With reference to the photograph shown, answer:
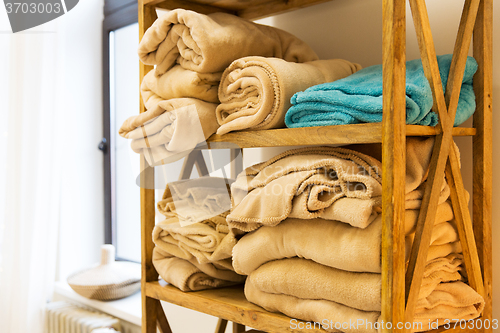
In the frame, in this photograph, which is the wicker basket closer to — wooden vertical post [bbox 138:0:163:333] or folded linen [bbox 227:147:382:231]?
wooden vertical post [bbox 138:0:163:333]

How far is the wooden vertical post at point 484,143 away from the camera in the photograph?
0.89 m

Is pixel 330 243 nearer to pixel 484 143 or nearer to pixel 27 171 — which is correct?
pixel 484 143

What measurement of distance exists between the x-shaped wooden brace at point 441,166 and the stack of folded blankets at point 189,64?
0.36 m

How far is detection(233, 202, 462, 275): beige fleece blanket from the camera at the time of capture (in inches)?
29.8

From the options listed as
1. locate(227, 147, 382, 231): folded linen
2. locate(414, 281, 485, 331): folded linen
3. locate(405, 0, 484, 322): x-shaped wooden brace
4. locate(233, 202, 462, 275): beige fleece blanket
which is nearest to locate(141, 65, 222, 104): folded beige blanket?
locate(227, 147, 382, 231): folded linen

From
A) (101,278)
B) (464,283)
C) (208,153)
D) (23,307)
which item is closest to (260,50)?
(208,153)

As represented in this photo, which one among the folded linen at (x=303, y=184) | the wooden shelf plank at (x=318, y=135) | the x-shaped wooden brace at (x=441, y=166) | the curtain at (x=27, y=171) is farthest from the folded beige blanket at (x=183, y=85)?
the curtain at (x=27, y=171)

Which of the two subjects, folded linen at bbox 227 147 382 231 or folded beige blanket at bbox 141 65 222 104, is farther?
folded beige blanket at bbox 141 65 222 104

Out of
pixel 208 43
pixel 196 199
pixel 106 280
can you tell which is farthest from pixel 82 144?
pixel 208 43

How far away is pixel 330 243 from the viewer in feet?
2.62

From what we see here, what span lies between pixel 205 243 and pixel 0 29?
143cm

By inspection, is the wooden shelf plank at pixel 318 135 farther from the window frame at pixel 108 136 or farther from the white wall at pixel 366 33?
the window frame at pixel 108 136

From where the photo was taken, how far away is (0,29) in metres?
1.87

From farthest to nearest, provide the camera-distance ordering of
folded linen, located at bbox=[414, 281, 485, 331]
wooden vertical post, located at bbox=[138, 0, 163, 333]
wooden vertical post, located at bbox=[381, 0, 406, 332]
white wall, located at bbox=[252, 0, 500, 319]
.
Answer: wooden vertical post, located at bbox=[138, 0, 163, 333] < white wall, located at bbox=[252, 0, 500, 319] < folded linen, located at bbox=[414, 281, 485, 331] < wooden vertical post, located at bbox=[381, 0, 406, 332]
